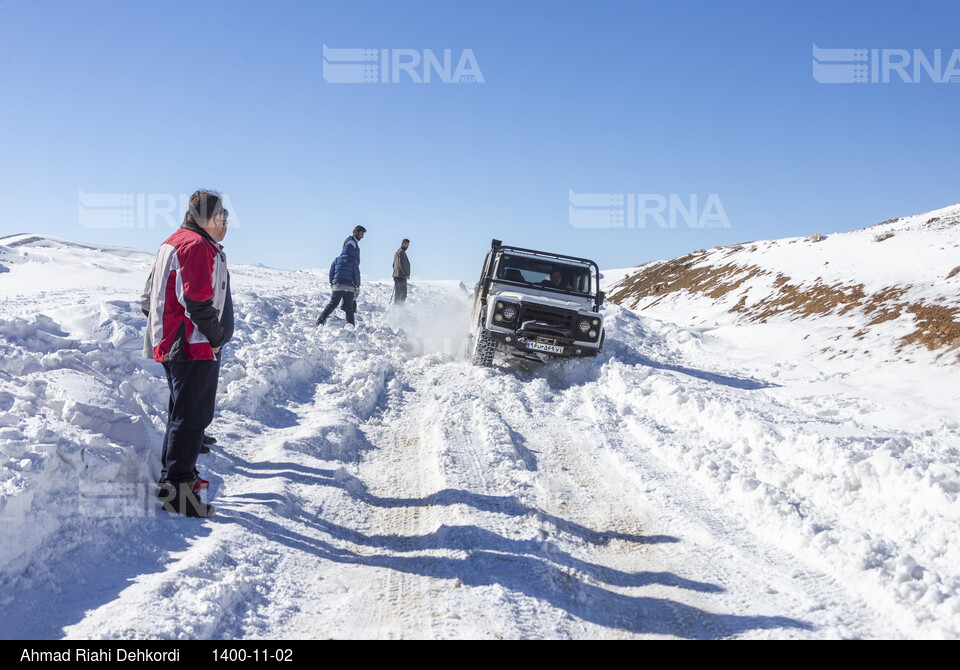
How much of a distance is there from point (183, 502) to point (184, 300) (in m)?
1.25

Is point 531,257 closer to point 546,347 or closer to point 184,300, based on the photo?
point 546,347

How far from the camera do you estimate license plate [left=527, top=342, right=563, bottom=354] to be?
29.7 feet

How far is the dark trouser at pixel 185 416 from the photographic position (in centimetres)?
371

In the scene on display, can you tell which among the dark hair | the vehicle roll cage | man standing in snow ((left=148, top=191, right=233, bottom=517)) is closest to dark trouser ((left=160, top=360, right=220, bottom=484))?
man standing in snow ((left=148, top=191, right=233, bottom=517))

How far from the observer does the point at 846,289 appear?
1539 cm

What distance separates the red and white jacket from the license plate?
581cm

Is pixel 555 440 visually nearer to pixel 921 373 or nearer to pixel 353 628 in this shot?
pixel 353 628

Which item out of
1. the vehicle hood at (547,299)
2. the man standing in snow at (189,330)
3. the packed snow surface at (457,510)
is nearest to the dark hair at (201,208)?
the man standing in snow at (189,330)

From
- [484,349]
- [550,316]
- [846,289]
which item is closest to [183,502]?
[484,349]

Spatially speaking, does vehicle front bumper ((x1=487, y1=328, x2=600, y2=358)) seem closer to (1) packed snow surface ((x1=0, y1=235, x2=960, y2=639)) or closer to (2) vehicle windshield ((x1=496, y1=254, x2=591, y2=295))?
(1) packed snow surface ((x1=0, y1=235, x2=960, y2=639))

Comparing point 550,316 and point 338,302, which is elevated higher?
point 338,302

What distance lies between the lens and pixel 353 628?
279cm

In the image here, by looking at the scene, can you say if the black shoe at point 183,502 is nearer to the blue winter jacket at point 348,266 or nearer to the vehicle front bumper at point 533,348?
the vehicle front bumper at point 533,348
